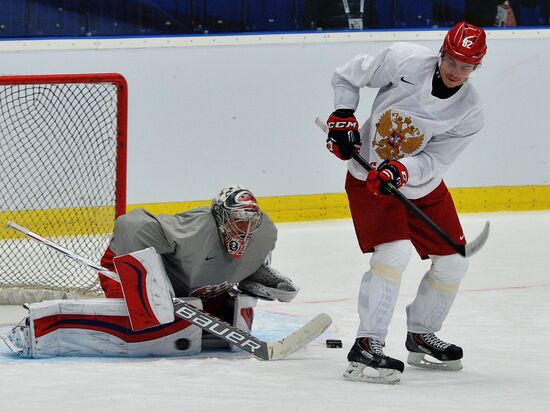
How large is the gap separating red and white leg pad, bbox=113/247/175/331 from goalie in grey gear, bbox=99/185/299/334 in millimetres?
86

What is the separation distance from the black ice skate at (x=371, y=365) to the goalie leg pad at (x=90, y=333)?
57 cm

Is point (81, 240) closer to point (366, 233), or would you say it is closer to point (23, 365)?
point (23, 365)

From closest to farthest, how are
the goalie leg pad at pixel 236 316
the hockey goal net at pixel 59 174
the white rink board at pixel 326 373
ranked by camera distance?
1. the white rink board at pixel 326 373
2. the goalie leg pad at pixel 236 316
3. the hockey goal net at pixel 59 174

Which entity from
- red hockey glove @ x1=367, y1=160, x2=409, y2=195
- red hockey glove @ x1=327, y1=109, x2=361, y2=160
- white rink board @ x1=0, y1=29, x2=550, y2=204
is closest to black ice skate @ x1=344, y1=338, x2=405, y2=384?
red hockey glove @ x1=367, y1=160, x2=409, y2=195

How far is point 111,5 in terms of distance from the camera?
21.5 feet

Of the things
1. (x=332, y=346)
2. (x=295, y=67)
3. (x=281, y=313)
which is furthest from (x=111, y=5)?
(x=332, y=346)

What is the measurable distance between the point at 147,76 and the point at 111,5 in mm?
404

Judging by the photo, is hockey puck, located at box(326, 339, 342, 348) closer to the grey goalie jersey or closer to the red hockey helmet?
the grey goalie jersey

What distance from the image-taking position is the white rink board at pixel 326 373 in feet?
10.0

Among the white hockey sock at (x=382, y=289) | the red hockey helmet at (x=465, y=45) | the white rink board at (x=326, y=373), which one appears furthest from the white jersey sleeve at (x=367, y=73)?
the white rink board at (x=326, y=373)

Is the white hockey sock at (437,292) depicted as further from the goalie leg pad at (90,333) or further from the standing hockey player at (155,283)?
the goalie leg pad at (90,333)

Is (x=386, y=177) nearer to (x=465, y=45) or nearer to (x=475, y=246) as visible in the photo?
(x=475, y=246)

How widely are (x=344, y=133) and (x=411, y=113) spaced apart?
20cm

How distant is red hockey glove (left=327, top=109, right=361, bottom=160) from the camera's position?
3494 millimetres
